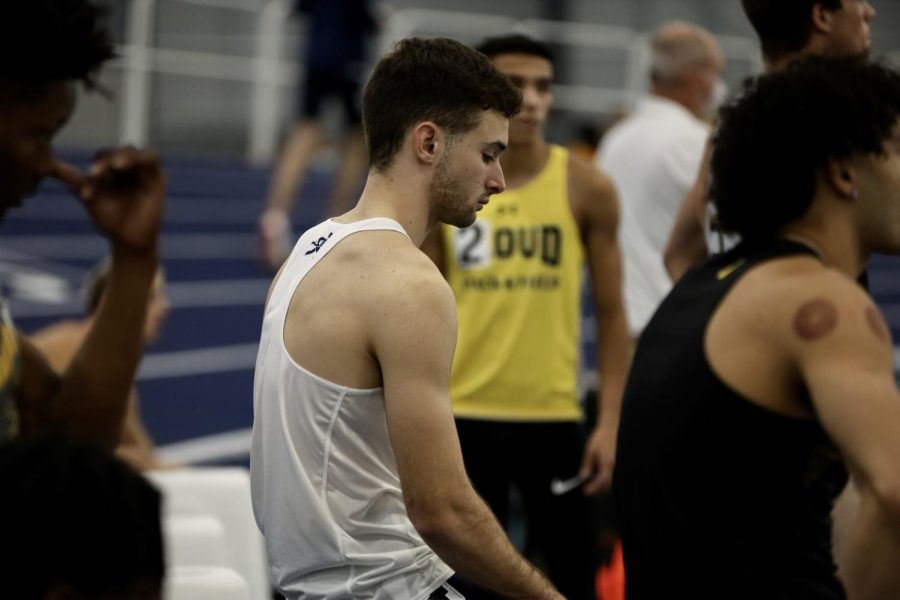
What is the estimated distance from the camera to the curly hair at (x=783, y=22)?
3.87 meters

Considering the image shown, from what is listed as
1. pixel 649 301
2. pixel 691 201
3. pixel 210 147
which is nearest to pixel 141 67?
pixel 210 147

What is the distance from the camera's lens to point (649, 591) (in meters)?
2.72

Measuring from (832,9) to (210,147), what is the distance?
15.3m

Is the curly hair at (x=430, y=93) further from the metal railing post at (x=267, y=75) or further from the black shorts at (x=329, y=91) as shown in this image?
the metal railing post at (x=267, y=75)

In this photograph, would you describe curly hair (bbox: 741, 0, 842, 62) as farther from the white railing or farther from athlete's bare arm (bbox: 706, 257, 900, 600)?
the white railing

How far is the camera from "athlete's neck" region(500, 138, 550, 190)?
200 inches

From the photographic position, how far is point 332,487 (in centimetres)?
284

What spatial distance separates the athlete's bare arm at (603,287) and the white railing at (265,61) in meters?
A: 9.51

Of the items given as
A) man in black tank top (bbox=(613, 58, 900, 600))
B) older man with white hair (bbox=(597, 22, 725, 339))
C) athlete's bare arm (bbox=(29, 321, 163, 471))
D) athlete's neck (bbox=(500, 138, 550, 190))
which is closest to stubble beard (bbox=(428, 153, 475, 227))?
man in black tank top (bbox=(613, 58, 900, 600))

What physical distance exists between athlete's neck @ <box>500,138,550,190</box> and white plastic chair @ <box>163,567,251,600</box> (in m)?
1.71

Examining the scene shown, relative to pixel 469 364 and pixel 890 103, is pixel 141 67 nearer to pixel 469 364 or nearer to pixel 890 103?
pixel 469 364

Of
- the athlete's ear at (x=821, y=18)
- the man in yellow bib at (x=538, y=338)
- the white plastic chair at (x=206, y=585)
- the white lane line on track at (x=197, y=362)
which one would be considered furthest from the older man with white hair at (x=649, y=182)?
the white lane line on track at (x=197, y=362)

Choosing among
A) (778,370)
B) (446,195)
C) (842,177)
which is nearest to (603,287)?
(446,195)

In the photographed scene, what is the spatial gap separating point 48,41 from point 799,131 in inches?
49.3
